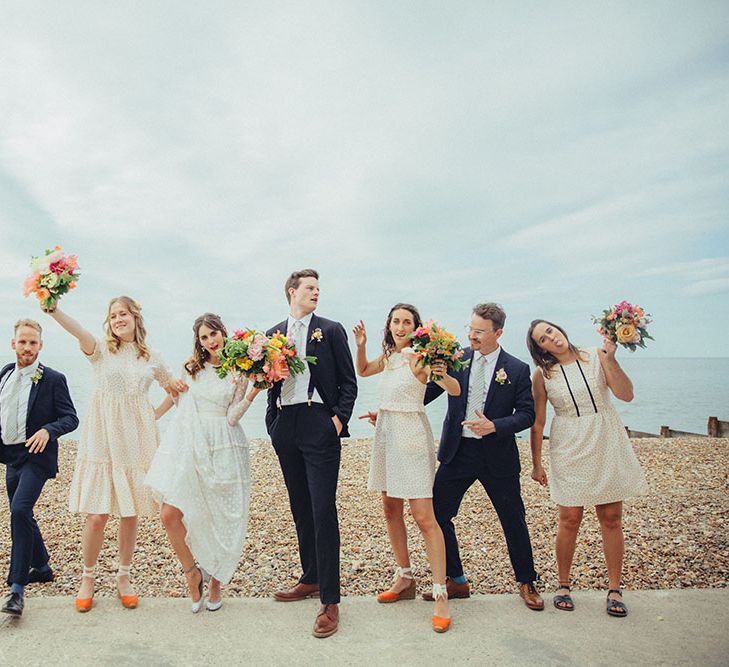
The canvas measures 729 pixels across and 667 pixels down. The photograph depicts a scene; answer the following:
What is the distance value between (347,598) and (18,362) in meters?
3.50

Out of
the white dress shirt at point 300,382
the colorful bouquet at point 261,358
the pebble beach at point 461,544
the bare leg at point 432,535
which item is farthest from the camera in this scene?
the pebble beach at point 461,544

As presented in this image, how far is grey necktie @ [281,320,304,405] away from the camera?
4398mm

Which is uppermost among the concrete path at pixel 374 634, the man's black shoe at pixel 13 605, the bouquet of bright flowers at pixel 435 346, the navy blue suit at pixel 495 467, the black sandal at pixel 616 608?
the bouquet of bright flowers at pixel 435 346

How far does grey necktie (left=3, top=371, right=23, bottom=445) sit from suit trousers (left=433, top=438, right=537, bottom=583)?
3580 mm

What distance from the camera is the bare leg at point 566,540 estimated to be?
4.51 meters

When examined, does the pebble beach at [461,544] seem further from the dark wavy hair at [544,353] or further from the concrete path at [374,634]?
the dark wavy hair at [544,353]

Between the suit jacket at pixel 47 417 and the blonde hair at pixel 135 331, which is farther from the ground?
the blonde hair at pixel 135 331

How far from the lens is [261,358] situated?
405cm

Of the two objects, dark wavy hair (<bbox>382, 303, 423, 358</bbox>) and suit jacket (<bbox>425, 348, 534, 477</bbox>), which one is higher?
dark wavy hair (<bbox>382, 303, 423, 358</bbox>)

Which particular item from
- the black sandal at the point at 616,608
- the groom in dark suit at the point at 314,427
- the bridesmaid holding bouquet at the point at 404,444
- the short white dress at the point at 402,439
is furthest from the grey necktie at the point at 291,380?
the black sandal at the point at 616,608

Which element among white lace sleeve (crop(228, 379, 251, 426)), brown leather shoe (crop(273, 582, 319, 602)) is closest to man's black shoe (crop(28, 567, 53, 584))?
brown leather shoe (crop(273, 582, 319, 602))

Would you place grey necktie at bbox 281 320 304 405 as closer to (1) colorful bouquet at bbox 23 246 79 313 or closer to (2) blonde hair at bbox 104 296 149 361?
(2) blonde hair at bbox 104 296 149 361

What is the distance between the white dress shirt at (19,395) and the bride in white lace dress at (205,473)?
4.77 ft

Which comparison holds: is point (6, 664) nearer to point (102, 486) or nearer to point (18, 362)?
point (102, 486)
